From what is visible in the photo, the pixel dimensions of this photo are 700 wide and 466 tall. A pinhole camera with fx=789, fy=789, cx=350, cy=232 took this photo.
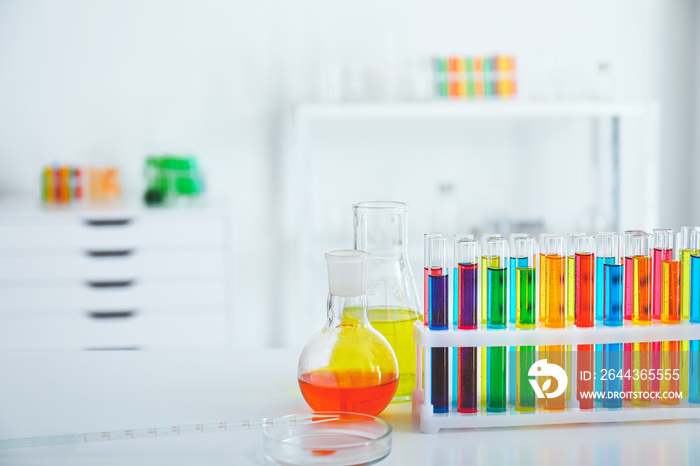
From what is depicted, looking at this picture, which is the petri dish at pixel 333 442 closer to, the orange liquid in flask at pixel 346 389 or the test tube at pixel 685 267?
the orange liquid in flask at pixel 346 389

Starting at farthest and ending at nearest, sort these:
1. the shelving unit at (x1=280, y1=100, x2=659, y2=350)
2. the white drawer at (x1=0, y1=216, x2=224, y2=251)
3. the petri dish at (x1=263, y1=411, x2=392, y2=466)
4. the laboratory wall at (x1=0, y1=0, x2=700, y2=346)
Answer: the laboratory wall at (x1=0, y1=0, x2=700, y2=346)
the shelving unit at (x1=280, y1=100, x2=659, y2=350)
the white drawer at (x1=0, y1=216, x2=224, y2=251)
the petri dish at (x1=263, y1=411, x2=392, y2=466)

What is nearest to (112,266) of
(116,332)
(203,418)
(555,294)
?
(116,332)

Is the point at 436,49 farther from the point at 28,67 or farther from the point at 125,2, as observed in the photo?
the point at 28,67

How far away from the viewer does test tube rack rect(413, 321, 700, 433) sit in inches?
37.7

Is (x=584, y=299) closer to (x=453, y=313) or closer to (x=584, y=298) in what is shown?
(x=584, y=298)

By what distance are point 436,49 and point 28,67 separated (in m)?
1.79

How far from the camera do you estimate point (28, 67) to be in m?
3.43

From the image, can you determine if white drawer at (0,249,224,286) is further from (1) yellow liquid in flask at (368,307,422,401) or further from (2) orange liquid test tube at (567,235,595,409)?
(2) orange liquid test tube at (567,235,595,409)

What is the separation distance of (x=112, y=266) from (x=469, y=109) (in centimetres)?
152

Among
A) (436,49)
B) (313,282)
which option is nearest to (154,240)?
(313,282)

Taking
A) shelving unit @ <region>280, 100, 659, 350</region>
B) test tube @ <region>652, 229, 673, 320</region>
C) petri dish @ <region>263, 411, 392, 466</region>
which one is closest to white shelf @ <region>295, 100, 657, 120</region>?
shelving unit @ <region>280, 100, 659, 350</region>

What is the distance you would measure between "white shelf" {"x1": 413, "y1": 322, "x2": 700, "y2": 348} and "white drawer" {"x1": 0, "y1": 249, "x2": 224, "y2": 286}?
2.14m

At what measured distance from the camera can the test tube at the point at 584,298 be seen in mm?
994

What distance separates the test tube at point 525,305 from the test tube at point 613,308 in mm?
95
